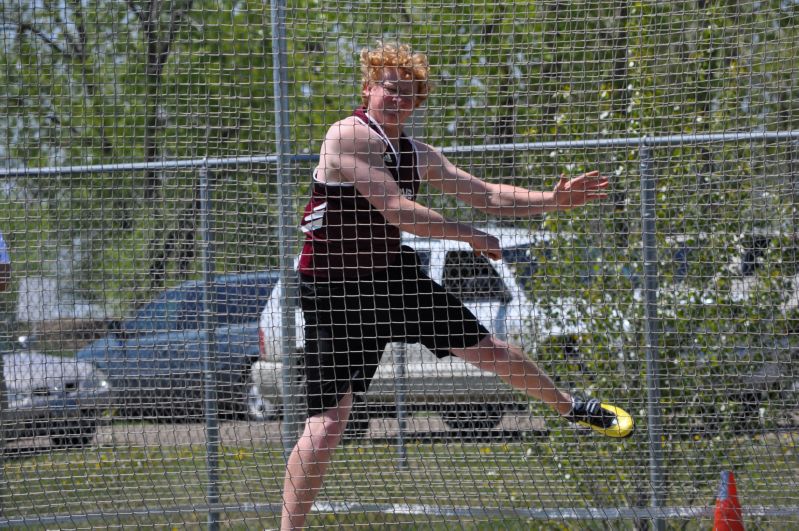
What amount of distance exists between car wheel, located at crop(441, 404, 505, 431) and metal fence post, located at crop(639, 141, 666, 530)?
0.65 metres

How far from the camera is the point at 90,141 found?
4.64 metres

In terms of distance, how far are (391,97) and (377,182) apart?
1.10 ft

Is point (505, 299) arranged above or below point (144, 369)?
above

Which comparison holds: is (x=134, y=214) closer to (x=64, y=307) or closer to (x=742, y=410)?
(x=64, y=307)

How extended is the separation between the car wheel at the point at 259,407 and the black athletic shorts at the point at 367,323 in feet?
2.32

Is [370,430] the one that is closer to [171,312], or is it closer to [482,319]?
[482,319]

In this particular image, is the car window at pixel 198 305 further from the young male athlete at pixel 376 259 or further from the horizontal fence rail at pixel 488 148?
the young male athlete at pixel 376 259

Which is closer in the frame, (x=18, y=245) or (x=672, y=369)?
(x=672, y=369)

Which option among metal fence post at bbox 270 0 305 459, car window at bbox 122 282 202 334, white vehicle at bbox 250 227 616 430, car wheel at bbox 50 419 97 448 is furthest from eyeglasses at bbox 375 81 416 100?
car wheel at bbox 50 419 97 448

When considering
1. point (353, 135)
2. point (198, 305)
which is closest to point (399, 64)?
point (353, 135)

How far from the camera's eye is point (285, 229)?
378cm

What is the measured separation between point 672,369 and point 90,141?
3.04 meters

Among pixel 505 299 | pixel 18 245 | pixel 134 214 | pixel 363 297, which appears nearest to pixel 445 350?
pixel 363 297

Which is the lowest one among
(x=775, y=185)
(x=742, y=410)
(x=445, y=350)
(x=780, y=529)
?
(x=780, y=529)
